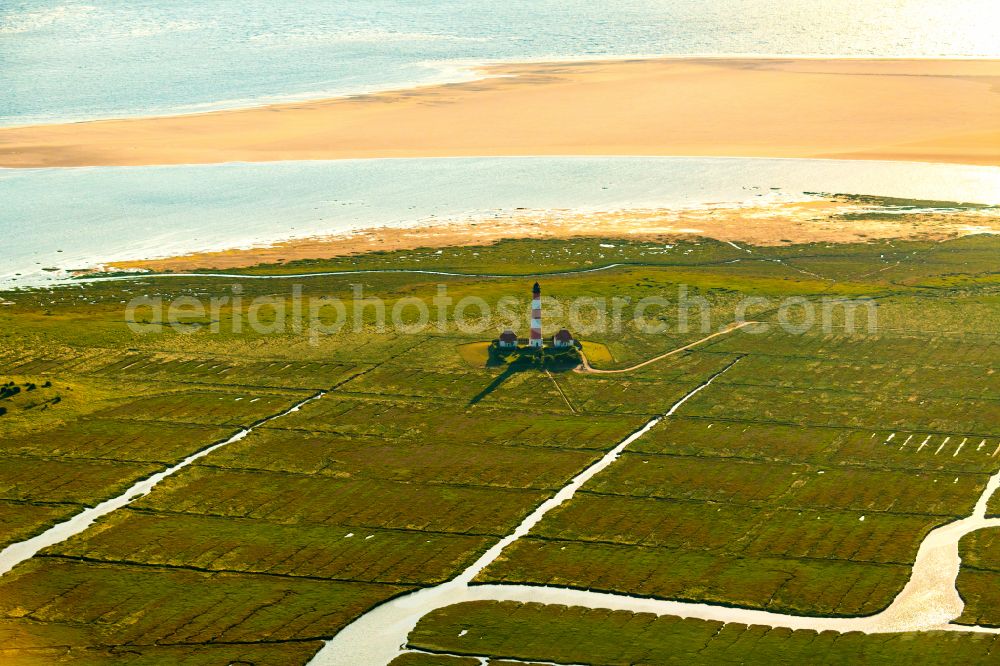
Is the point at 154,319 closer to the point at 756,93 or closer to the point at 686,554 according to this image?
the point at 686,554

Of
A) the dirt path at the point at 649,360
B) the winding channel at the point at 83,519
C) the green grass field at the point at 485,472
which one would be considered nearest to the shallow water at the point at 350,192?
the green grass field at the point at 485,472

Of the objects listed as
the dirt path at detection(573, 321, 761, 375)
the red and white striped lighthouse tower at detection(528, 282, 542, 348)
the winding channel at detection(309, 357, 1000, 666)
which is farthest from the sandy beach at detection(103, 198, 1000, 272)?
the winding channel at detection(309, 357, 1000, 666)

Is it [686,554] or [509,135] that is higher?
[509,135]

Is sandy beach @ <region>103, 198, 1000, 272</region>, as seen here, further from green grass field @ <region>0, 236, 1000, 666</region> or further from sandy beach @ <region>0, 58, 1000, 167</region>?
sandy beach @ <region>0, 58, 1000, 167</region>

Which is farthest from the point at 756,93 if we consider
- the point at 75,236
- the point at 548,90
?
the point at 75,236

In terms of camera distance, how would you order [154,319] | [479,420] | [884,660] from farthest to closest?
[154,319] → [479,420] → [884,660]

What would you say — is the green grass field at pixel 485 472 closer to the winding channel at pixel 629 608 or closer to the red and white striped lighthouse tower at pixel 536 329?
the winding channel at pixel 629 608
